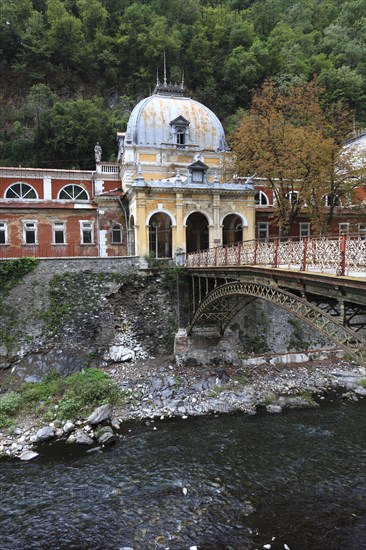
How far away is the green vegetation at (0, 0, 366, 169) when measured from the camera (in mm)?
36188

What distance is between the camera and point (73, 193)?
29.2 m

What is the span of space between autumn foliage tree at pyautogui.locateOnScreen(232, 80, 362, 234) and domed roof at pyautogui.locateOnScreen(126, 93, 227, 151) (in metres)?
5.88

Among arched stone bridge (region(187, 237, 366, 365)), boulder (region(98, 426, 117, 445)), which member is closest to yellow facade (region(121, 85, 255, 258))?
arched stone bridge (region(187, 237, 366, 365))

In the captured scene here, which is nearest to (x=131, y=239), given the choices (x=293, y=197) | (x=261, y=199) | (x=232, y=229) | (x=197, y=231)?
(x=197, y=231)

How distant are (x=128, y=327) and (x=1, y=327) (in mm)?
6848

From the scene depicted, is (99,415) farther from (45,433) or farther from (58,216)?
(58,216)

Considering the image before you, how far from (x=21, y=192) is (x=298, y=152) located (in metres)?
20.4

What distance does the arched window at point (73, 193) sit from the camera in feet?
94.8

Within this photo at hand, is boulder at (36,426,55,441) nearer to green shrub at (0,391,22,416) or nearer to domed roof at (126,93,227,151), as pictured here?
green shrub at (0,391,22,416)

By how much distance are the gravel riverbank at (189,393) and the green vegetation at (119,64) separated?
2548 centimetres

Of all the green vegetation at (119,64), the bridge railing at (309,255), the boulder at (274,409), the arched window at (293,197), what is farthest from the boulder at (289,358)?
the green vegetation at (119,64)

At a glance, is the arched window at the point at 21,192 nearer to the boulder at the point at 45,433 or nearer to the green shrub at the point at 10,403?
the green shrub at the point at 10,403

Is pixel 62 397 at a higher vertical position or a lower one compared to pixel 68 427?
higher

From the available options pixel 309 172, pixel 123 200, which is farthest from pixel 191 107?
pixel 309 172
